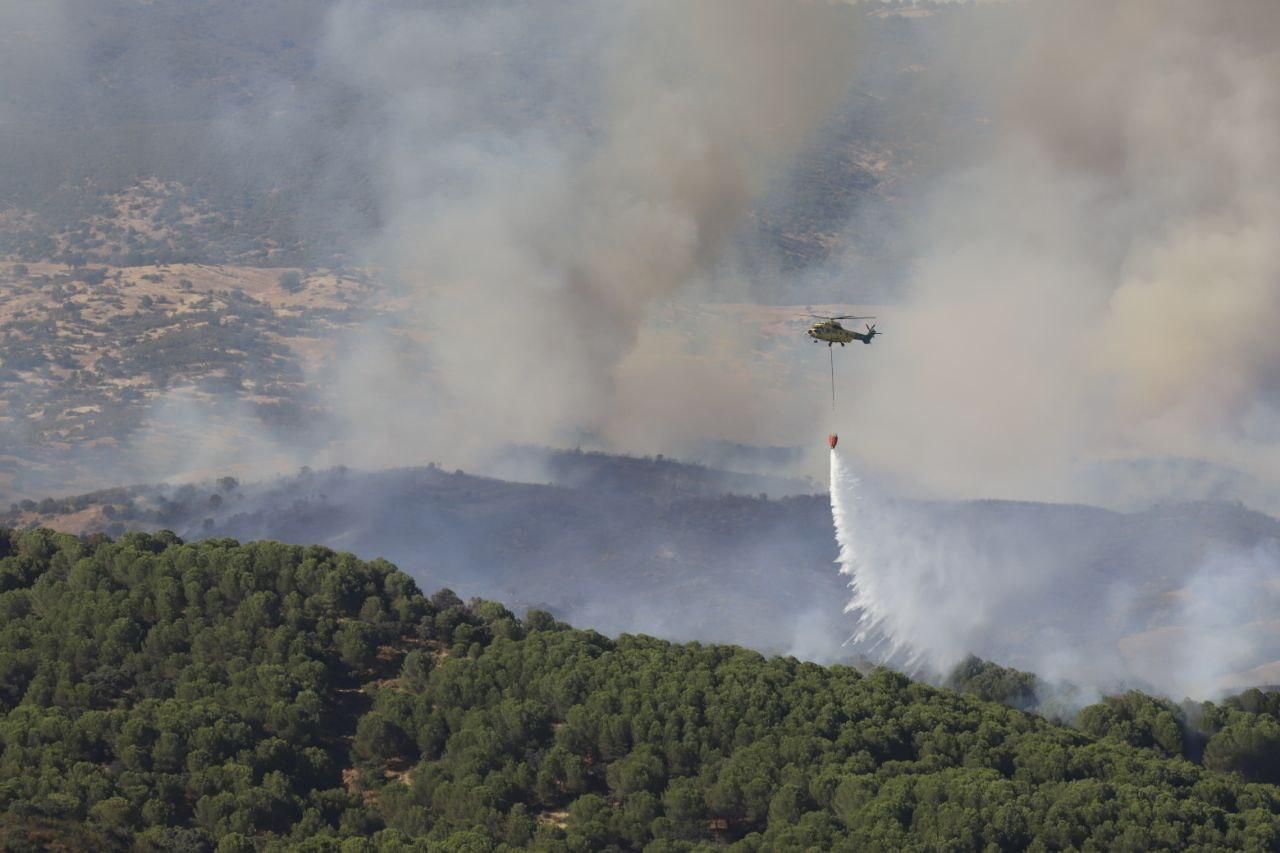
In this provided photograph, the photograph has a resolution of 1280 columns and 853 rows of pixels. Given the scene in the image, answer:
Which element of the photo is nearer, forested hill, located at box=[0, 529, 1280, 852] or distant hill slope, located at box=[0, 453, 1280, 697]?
forested hill, located at box=[0, 529, 1280, 852]

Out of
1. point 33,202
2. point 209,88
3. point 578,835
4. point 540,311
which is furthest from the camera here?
point 209,88

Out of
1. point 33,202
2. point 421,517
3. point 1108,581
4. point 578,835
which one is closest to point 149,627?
point 578,835

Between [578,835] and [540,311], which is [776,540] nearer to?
[540,311]

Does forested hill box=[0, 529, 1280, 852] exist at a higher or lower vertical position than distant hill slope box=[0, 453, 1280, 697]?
lower

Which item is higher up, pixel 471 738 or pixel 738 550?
pixel 738 550

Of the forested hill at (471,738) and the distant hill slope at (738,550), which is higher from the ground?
the distant hill slope at (738,550)
